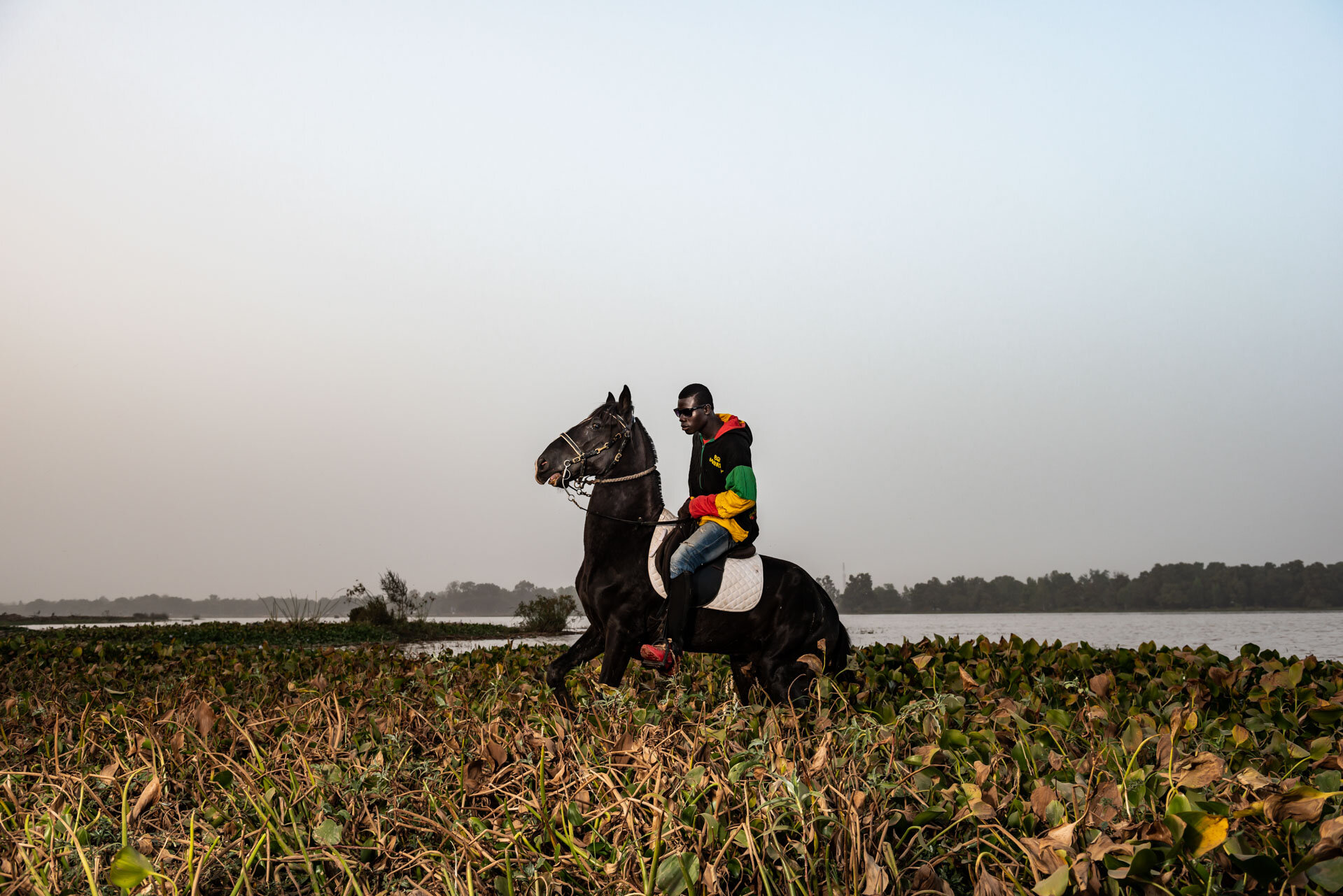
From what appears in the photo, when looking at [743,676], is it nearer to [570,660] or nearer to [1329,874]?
[570,660]

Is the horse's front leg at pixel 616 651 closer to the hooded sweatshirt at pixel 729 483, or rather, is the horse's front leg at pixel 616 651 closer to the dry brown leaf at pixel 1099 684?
the hooded sweatshirt at pixel 729 483

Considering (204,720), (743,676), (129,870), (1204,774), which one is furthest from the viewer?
(743,676)

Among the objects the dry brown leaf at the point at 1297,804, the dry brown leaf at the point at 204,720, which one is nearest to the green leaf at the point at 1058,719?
the dry brown leaf at the point at 1297,804

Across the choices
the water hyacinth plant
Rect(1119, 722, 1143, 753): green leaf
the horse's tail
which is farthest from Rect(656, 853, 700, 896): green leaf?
the horse's tail

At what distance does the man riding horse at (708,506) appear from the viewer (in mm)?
6141

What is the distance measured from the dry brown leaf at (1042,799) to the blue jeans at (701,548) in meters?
3.34

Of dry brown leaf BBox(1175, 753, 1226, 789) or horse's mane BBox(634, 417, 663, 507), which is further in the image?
horse's mane BBox(634, 417, 663, 507)

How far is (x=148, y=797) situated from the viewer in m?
3.52

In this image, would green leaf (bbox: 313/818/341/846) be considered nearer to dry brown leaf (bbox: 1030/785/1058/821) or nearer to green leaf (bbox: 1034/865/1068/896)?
green leaf (bbox: 1034/865/1068/896)

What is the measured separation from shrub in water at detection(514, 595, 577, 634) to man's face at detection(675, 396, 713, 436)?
68.0 feet

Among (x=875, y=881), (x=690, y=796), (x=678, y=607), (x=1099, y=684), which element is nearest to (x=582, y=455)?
(x=678, y=607)

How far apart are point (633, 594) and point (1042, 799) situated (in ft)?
12.0

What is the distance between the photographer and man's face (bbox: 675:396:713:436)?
21.1 feet

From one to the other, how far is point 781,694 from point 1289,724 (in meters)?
3.23
